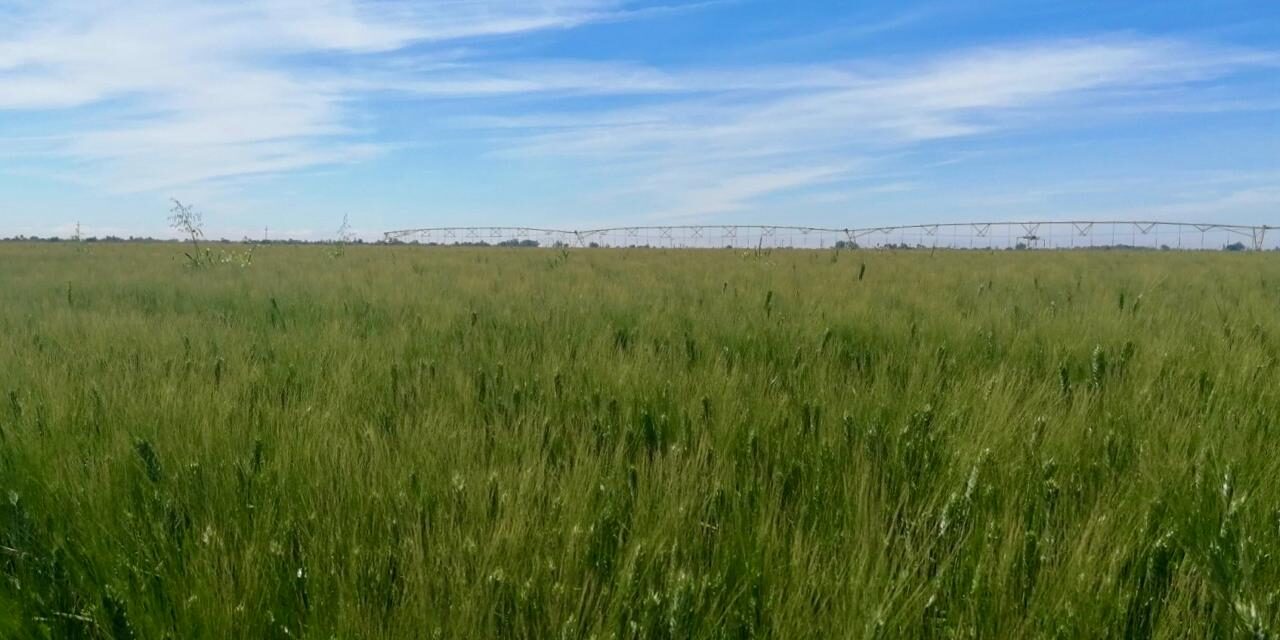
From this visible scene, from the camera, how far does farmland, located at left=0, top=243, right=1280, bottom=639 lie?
1263 mm

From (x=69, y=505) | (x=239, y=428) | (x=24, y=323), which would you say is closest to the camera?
(x=69, y=505)

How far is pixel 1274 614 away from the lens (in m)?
1.25

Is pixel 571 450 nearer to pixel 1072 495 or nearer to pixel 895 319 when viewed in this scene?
pixel 1072 495

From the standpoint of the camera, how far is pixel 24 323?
4465 millimetres

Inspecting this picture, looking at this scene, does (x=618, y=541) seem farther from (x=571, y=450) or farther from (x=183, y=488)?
(x=183, y=488)

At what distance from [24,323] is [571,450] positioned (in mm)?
4085

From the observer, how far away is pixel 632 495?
5.64 feet

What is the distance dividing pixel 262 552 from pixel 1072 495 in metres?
1.70

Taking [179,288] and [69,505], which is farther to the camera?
[179,288]

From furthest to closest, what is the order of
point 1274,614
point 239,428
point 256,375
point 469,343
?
1. point 469,343
2. point 256,375
3. point 239,428
4. point 1274,614

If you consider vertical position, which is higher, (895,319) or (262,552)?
(895,319)

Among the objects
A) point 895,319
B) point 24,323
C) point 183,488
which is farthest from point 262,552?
point 24,323

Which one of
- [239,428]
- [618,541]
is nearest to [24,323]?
[239,428]

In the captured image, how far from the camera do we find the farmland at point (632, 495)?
1263mm
